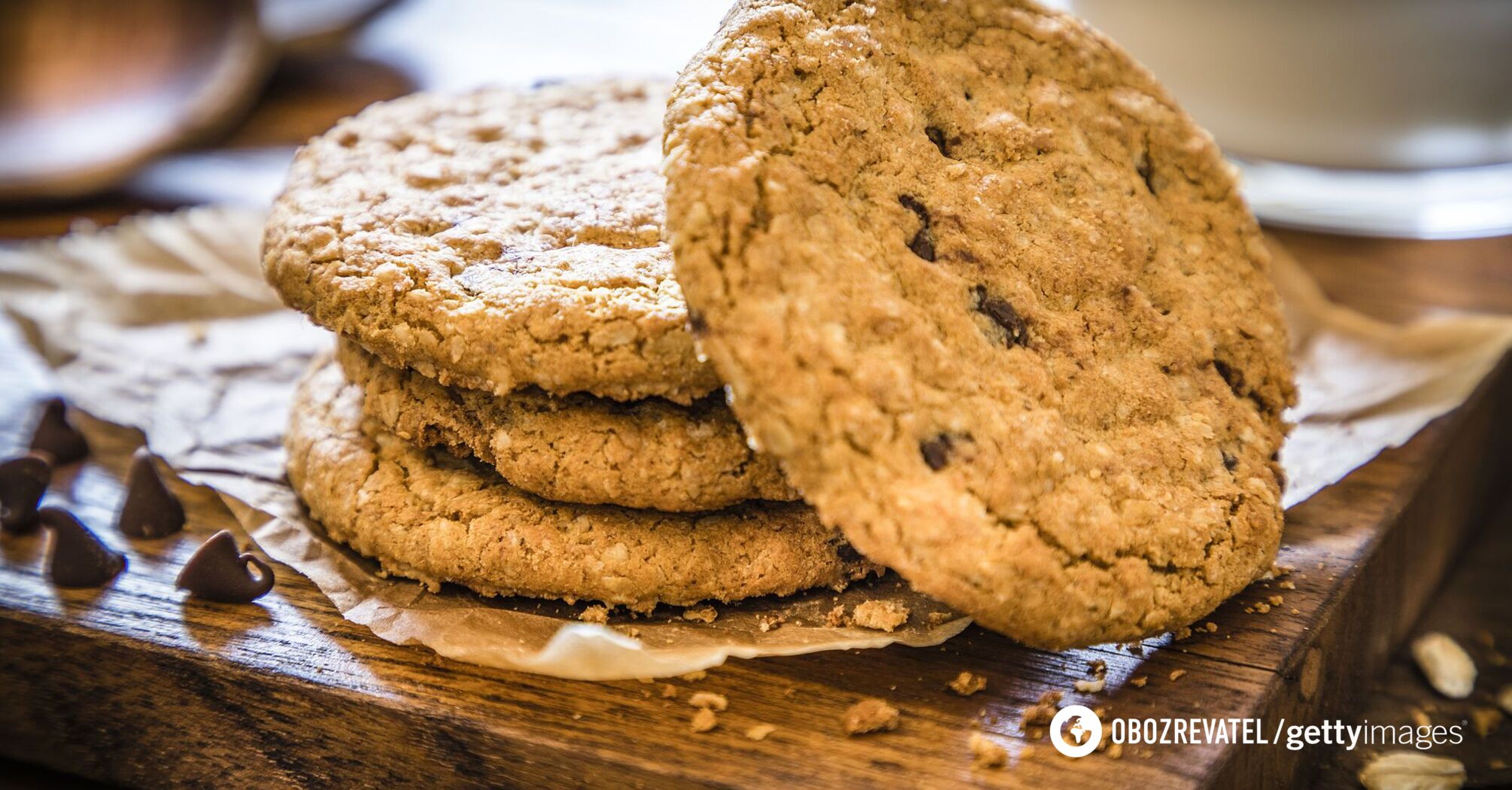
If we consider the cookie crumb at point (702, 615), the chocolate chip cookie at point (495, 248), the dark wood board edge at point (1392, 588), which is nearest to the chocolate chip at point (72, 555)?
the chocolate chip cookie at point (495, 248)

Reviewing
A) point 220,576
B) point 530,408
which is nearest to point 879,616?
point 530,408

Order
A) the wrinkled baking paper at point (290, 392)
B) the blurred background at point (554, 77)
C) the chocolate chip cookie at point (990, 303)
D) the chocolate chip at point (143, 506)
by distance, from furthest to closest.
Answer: the blurred background at point (554, 77) < the chocolate chip at point (143, 506) < the wrinkled baking paper at point (290, 392) < the chocolate chip cookie at point (990, 303)

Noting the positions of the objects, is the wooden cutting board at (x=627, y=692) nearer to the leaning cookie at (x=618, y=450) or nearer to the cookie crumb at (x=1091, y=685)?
the cookie crumb at (x=1091, y=685)

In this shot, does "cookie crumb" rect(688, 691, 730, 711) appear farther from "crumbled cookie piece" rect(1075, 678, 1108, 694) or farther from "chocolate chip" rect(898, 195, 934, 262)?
"chocolate chip" rect(898, 195, 934, 262)

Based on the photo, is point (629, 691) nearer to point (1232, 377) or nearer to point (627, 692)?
point (627, 692)

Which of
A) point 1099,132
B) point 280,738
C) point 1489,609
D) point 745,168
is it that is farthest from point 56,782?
point 1489,609

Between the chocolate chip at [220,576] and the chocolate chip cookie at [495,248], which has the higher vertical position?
the chocolate chip cookie at [495,248]
